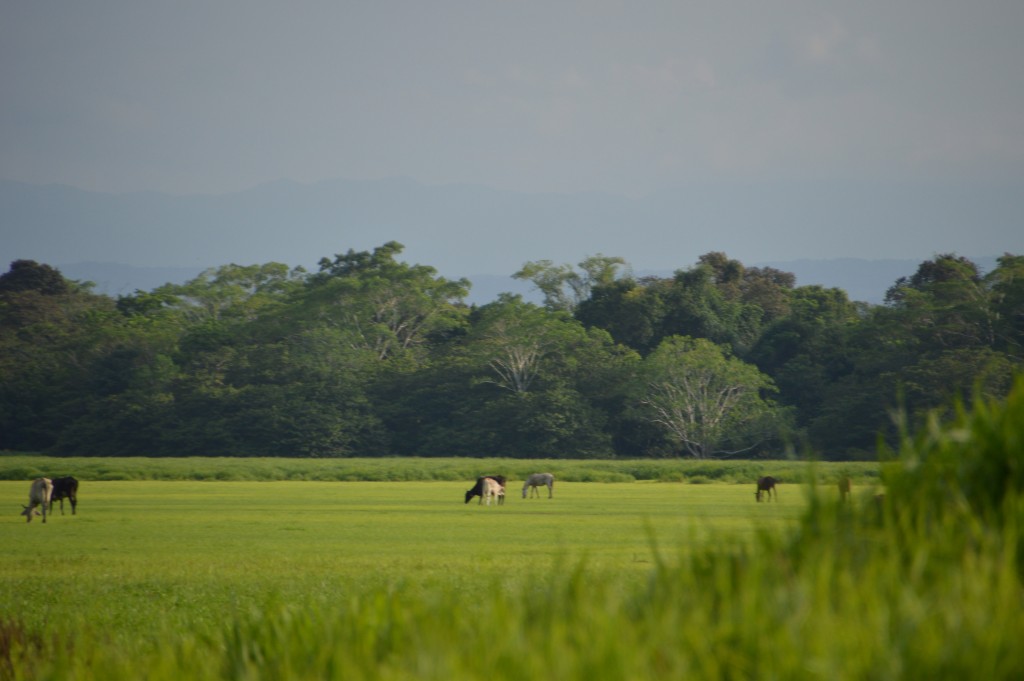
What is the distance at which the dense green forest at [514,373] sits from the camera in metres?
71.2

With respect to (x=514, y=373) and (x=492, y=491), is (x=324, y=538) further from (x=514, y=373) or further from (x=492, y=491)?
(x=514, y=373)

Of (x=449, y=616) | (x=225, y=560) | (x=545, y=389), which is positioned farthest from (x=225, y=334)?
(x=449, y=616)

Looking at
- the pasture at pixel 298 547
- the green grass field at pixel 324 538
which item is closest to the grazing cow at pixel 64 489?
the pasture at pixel 298 547

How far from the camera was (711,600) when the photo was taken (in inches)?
200

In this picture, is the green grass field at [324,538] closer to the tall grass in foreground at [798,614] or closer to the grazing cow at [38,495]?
the tall grass in foreground at [798,614]

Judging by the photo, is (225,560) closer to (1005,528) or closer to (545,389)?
(1005,528)

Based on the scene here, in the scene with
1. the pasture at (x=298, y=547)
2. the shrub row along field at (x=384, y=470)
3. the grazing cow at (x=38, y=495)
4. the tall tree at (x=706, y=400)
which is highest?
the tall tree at (x=706, y=400)

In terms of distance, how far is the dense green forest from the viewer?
71188mm

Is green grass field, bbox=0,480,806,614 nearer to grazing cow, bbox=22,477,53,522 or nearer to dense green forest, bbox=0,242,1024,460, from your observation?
grazing cow, bbox=22,477,53,522

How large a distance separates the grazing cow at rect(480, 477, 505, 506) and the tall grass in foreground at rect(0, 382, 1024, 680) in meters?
30.0

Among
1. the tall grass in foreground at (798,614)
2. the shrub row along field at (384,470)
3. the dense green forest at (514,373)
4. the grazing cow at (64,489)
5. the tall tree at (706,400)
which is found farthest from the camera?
the tall tree at (706,400)

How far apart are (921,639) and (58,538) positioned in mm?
22207

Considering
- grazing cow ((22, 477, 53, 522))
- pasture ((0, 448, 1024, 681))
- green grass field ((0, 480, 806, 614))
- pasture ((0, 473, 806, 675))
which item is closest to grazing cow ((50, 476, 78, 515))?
pasture ((0, 473, 806, 675))

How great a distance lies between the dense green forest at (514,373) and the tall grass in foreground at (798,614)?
2507 inches
